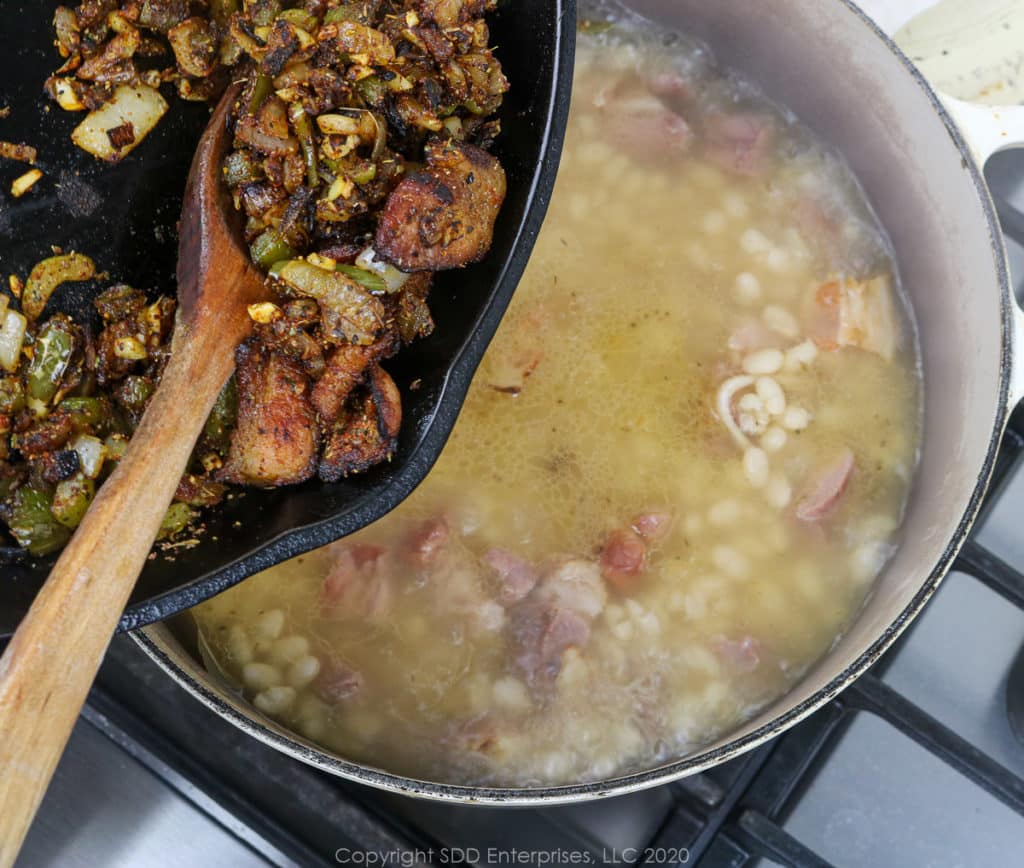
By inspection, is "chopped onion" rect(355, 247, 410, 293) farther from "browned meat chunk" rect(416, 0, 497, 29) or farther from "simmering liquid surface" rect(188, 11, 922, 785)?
"simmering liquid surface" rect(188, 11, 922, 785)

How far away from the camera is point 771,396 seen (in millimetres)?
1578

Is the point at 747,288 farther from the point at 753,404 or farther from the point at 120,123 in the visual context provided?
the point at 120,123

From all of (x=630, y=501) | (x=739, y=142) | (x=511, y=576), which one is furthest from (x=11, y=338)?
(x=739, y=142)

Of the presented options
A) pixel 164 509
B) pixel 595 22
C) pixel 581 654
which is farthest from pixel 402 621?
pixel 595 22

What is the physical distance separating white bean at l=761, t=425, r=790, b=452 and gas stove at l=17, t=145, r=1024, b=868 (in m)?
0.36

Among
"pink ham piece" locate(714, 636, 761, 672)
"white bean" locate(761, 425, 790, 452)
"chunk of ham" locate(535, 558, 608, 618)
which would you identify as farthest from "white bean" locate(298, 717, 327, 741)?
"white bean" locate(761, 425, 790, 452)

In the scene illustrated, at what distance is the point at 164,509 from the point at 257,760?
629 mm

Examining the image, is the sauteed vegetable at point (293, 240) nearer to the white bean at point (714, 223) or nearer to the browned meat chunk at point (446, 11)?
the browned meat chunk at point (446, 11)

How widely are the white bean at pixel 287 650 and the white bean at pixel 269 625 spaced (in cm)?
2

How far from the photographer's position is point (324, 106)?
46.0 inches

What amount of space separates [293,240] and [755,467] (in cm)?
84

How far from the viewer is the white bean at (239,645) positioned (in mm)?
1460

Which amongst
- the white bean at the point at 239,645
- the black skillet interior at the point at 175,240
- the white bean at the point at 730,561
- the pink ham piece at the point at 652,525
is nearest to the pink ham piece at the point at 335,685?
the white bean at the point at 239,645

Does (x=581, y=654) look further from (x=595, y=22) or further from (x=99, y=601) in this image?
(x=595, y=22)
